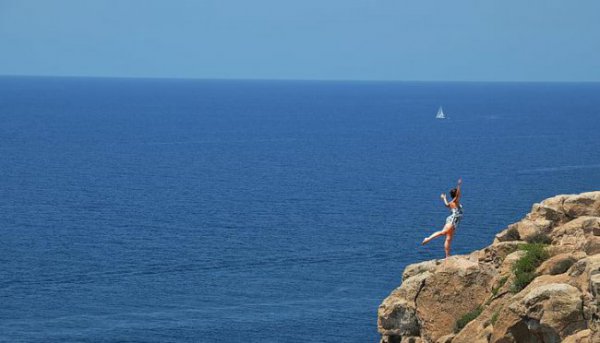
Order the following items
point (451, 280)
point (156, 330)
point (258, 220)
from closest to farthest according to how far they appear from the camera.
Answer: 1. point (451, 280)
2. point (156, 330)
3. point (258, 220)

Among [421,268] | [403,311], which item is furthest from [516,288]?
[421,268]

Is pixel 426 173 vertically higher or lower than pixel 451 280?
higher

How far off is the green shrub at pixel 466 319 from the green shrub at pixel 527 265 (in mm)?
1788

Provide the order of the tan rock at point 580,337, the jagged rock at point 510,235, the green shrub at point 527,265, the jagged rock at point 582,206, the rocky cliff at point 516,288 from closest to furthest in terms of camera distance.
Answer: the tan rock at point 580,337 < the rocky cliff at point 516,288 < the green shrub at point 527,265 < the jagged rock at point 582,206 < the jagged rock at point 510,235

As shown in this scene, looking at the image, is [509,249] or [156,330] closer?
[509,249]

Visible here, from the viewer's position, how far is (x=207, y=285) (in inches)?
3907

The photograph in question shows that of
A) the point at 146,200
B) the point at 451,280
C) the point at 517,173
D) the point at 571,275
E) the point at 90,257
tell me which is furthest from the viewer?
the point at 517,173

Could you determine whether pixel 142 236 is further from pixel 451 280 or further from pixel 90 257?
pixel 451 280

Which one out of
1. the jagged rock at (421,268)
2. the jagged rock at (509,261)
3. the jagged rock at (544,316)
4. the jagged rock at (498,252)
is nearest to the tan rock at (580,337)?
the jagged rock at (544,316)

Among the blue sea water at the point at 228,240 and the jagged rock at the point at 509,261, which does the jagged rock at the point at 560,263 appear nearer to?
the jagged rock at the point at 509,261

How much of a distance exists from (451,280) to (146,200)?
113m

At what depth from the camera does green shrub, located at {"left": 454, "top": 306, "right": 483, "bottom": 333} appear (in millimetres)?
35812

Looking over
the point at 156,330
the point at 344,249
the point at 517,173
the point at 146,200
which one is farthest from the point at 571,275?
the point at 517,173

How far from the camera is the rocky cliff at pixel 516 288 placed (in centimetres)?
3086
